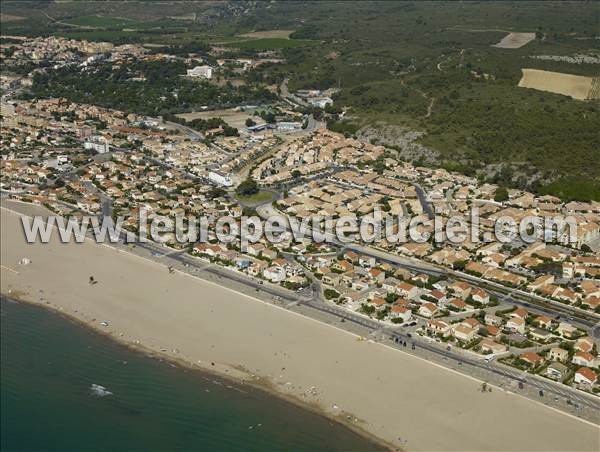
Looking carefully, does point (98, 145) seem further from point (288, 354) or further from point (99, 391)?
point (99, 391)

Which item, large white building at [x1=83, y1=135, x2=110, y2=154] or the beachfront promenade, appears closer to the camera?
the beachfront promenade

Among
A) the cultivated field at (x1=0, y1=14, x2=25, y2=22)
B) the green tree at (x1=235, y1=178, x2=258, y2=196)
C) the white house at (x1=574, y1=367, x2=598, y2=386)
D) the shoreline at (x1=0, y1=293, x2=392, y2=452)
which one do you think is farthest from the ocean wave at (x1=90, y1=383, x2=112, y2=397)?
the cultivated field at (x1=0, y1=14, x2=25, y2=22)

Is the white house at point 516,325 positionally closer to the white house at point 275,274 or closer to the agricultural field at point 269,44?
the white house at point 275,274

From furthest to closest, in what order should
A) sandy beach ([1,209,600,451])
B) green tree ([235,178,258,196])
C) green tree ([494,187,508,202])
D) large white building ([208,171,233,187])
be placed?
large white building ([208,171,233,187]), green tree ([235,178,258,196]), green tree ([494,187,508,202]), sandy beach ([1,209,600,451])

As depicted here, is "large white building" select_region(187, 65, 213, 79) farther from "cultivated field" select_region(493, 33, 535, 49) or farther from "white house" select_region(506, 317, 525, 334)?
"white house" select_region(506, 317, 525, 334)

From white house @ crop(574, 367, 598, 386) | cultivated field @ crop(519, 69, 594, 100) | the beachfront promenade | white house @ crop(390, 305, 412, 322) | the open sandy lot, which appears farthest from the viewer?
the open sandy lot

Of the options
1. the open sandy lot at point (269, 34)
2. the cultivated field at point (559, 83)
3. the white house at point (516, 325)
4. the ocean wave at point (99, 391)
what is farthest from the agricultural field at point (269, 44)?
the ocean wave at point (99, 391)

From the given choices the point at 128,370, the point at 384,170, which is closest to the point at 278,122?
the point at 384,170
